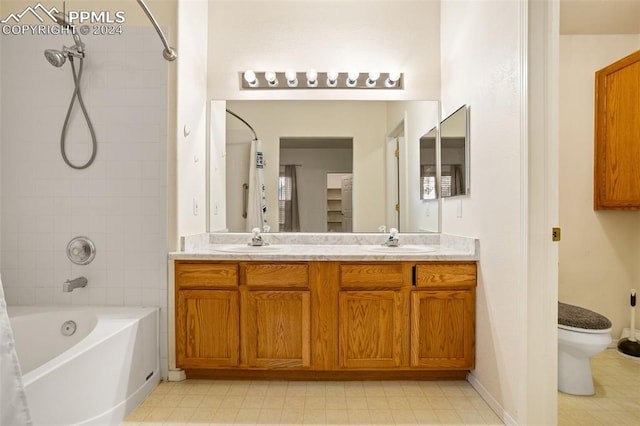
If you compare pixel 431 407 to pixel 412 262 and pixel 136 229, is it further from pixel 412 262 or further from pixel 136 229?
pixel 136 229

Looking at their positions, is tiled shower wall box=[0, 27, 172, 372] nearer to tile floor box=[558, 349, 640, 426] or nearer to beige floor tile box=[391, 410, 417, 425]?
beige floor tile box=[391, 410, 417, 425]

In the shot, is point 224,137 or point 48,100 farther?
point 224,137

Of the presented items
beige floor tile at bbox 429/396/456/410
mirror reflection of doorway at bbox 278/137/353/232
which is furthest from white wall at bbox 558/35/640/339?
mirror reflection of doorway at bbox 278/137/353/232

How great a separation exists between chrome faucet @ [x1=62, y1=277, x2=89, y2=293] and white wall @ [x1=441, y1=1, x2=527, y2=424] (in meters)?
2.37

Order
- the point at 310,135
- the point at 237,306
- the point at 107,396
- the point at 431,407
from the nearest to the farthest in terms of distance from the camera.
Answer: the point at 107,396
the point at 431,407
the point at 237,306
the point at 310,135

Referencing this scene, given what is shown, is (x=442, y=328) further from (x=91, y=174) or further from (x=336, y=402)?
(x=91, y=174)

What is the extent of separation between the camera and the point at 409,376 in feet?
7.35

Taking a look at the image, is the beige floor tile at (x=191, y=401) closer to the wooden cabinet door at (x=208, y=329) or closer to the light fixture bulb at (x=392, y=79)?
the wooden cabinet door at (x=208, y=329)

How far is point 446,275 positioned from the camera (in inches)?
84.5

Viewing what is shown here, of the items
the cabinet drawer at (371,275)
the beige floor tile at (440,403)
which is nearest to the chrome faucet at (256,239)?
the cabinet drawer at (371,275)

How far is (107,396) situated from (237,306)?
75 centimetres

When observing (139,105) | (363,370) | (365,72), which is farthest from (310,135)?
(363,370)

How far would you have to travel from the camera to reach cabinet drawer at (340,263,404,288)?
7.04ft

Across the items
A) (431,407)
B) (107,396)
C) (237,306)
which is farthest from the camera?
(237,306)
